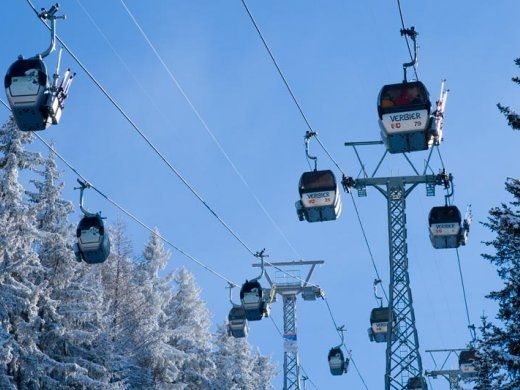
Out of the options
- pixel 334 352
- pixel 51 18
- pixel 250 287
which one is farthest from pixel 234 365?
pixel 51 18

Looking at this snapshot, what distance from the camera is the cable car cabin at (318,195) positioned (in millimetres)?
22625

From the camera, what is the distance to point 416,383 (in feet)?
64.2

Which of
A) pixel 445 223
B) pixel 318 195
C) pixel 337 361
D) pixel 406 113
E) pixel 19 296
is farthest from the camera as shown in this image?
pixel 337 361

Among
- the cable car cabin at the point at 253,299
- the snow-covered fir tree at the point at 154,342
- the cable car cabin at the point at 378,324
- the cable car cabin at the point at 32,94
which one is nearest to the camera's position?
the cable car cabin at the point at 32,94

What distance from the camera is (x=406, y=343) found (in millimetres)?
19750

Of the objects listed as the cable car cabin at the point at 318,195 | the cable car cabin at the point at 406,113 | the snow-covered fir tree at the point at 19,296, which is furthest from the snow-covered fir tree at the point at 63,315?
the cable car cabin at the point at 406,113

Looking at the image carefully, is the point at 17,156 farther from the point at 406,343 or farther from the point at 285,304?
the point at 406,343

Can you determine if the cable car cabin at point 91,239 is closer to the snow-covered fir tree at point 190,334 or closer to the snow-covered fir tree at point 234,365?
the snow-covered fir tree at point 190,334

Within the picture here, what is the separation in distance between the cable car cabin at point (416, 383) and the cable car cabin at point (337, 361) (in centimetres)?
1867

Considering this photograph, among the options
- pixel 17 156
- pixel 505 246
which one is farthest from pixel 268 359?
pixel 505 246

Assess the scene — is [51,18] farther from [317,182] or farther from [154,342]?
[154,342]

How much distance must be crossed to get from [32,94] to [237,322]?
20.7 m

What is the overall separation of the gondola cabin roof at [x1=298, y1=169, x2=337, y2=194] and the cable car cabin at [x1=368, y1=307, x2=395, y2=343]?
1260 cm

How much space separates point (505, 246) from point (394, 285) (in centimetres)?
277
